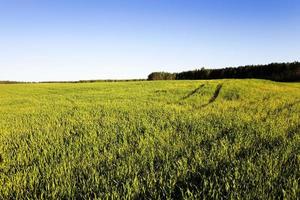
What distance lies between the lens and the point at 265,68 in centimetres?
6181

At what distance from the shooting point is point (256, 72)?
62906mm

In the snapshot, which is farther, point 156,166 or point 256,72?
point 256,72

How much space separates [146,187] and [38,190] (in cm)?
151

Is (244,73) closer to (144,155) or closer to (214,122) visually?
(214,122)

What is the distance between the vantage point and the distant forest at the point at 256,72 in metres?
56.9

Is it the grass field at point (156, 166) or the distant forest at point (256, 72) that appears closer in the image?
the grass field at point (156, 166)

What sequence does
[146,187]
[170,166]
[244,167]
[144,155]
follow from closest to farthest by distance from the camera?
[146,187]
[244,167]
[170,166]
[144,155]

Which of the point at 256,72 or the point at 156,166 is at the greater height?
the point at 256,72

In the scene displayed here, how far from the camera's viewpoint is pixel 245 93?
856 inches

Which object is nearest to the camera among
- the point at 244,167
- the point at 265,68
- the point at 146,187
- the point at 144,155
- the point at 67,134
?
the point at 146,187

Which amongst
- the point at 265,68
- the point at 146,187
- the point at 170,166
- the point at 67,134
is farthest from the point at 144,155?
the point at 265,68

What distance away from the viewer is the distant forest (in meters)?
56.9

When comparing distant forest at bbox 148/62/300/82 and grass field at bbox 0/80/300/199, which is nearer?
grass field at bbox 0/80/300/199

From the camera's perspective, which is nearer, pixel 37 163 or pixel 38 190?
pixel 38 190
